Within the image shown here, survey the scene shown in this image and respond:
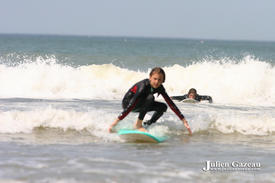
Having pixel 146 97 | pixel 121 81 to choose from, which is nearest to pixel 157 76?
pixel 146 97

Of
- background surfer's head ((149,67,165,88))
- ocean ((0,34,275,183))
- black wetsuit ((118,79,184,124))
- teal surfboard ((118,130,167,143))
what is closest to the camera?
ocean ((0,34,275,183))

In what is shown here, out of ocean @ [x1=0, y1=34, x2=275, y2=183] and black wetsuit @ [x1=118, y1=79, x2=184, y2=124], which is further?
black wetsuit @ [x1=118, y1=79, x2=184, y2=124]

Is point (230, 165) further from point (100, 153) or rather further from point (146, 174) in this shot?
point (100, 153)

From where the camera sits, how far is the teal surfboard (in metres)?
7.83

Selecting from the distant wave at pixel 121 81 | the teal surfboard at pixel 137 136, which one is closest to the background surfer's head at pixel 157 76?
the teal surfboard at pixel 137 136

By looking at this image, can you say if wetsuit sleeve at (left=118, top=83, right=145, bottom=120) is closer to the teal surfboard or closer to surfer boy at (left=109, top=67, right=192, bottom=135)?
surfer boy at (left=109, top=67, right=192, bottom=135)

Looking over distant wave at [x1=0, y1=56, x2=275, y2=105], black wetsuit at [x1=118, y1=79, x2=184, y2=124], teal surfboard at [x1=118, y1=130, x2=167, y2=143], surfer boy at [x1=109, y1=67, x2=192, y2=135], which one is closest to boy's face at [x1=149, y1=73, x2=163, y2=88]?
surfer boy at [x1=109, y1=67, x2=192, y2=135]

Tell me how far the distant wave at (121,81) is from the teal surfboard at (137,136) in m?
6.96

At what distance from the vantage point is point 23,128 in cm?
887

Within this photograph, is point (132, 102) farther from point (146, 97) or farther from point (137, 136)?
point (137, 136)

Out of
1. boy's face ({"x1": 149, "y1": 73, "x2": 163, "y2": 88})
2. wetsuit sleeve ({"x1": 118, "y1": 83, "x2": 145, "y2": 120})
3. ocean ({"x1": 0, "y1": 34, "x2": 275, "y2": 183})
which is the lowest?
ocean ({"x1": 0, "y1": 34, "x2": 275, "y2": 183})

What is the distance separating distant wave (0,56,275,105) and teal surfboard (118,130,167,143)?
274 inches

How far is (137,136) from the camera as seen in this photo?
311 inches

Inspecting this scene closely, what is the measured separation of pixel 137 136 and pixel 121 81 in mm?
12857
